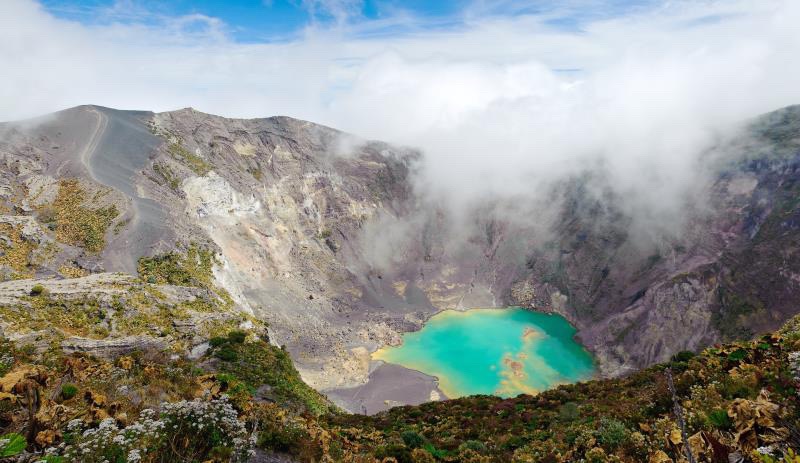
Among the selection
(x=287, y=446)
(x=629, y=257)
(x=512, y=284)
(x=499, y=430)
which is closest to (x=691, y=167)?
(x=629, y=257)

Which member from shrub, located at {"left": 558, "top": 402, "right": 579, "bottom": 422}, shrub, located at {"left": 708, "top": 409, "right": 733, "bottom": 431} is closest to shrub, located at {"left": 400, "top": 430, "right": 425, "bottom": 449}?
shrub, located at {"left": 558, "top": 402, "right": 579, "bottom": 422}

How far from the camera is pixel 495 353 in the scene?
86.6 meters

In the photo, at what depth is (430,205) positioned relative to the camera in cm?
13588

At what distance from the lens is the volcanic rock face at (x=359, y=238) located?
55.0 meters

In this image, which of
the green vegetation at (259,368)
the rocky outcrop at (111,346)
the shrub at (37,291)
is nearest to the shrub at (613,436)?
the green vegetation at (259,368)

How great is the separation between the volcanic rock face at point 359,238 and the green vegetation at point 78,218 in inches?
12.4

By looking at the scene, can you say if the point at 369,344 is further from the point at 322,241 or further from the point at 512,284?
the point at 512,284

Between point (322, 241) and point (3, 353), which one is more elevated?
point (3, 353)

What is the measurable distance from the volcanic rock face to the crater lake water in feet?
15.9

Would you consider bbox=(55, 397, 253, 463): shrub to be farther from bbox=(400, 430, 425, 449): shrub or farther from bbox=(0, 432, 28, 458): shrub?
bbox=(400, 430, 425, 449): shrub

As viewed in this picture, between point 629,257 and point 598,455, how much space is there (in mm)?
108727

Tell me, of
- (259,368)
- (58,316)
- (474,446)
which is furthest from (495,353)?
(58,316)

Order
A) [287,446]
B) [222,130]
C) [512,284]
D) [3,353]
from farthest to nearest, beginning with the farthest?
[512,284], [222,130], [3,353], [287,446]

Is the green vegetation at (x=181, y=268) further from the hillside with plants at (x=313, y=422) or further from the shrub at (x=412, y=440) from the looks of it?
the shrub at (x=412, y=440)
